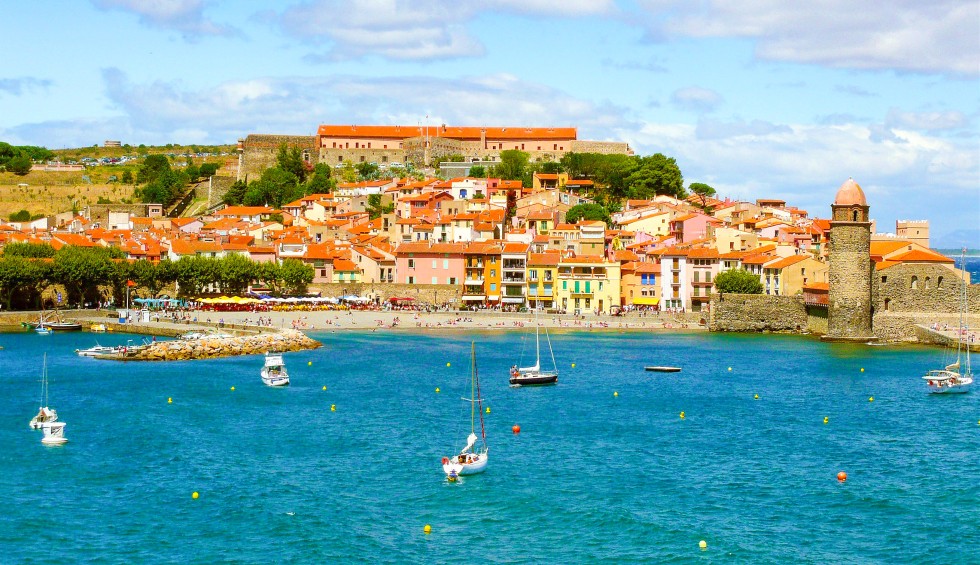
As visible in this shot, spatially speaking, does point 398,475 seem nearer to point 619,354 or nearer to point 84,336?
point 619,354

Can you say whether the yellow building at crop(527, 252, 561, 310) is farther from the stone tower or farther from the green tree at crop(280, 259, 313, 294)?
the stone tower

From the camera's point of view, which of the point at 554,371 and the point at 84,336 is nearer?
the point at 554,371

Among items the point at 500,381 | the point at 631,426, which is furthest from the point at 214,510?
the point at 500,381

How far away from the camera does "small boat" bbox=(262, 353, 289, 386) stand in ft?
144

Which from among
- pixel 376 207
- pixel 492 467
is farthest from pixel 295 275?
pixel 492 467

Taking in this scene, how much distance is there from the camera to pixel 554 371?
48.4 meters

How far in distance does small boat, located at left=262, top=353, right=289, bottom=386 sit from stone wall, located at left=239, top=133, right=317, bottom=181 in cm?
7089

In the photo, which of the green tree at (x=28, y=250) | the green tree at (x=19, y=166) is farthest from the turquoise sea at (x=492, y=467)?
the green tree at (x=19, y=166)

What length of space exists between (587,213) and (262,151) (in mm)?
39571

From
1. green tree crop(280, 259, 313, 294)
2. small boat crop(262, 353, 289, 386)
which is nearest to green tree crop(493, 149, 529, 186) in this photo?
green tree crop(280, 259, 313, 294)

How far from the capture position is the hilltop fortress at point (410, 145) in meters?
114

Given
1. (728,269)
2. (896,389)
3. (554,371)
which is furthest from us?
(728,269)

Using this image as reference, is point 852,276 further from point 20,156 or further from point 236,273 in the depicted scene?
point 20,156

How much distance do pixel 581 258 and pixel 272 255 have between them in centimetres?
2138
